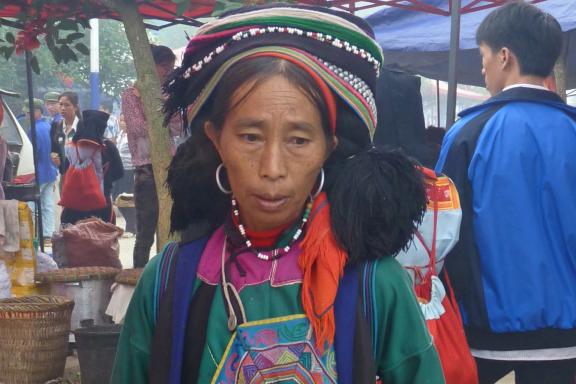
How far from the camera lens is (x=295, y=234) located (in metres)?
1.86

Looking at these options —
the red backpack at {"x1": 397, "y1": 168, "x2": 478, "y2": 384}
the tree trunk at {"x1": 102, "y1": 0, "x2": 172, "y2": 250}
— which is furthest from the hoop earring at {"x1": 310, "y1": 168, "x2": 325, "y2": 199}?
the tree trunk at {"x1": 102, "y1": 0, "x2": 172, "y2": 250}

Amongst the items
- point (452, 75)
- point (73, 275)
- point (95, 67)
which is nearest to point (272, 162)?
point (452, 75)

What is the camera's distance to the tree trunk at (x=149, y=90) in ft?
15.3

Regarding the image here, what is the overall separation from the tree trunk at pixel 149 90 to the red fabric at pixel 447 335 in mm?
1864

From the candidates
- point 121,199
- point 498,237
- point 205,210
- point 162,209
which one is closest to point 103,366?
point 162,209

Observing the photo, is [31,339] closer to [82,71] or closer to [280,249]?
[280,249]

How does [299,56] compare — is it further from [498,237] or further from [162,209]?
[162,209]

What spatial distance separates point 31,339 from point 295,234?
159 inches

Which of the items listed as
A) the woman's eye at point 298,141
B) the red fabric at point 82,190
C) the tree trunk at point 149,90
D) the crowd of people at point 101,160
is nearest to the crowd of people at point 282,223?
the woman's eye at point 298,141

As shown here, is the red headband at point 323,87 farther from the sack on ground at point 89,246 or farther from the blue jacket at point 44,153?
the blue jacket at point 44,153

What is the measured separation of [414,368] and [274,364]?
273 mm

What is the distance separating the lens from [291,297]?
1807 millimetres

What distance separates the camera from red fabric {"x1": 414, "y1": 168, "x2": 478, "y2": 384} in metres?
2.97

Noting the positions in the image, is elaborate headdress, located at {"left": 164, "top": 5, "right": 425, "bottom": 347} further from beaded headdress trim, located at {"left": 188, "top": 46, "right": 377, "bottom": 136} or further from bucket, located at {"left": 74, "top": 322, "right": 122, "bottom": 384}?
bucket, located at {"left": 74, "top": 322, "right": 122, "bottom": 384}
